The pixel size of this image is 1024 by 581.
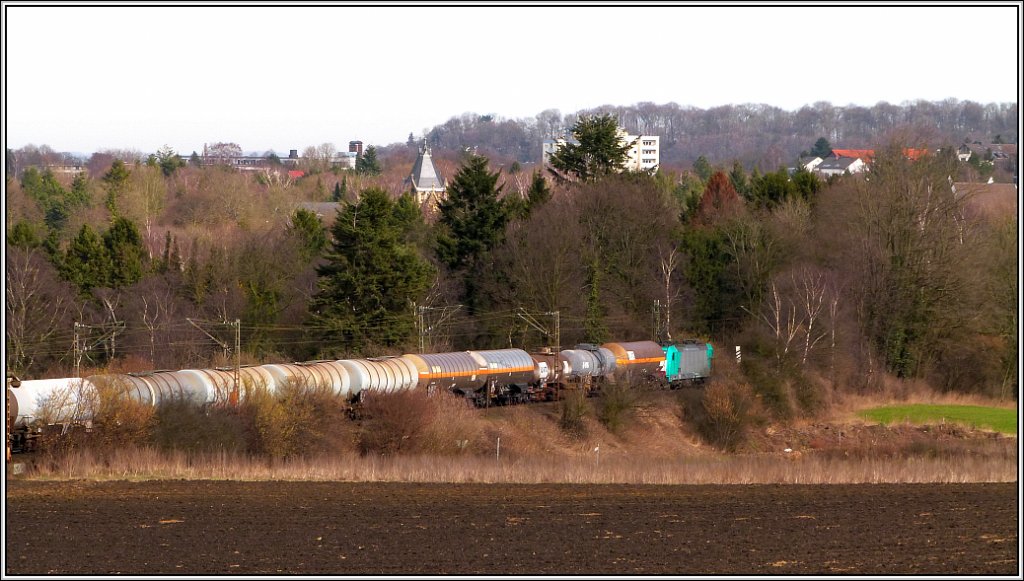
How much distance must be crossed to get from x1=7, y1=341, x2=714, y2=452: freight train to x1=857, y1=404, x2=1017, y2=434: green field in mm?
8458

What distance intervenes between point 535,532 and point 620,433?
83.2 ft

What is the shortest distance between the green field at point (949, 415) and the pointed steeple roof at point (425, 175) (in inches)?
2983

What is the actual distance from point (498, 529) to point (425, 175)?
358 ft

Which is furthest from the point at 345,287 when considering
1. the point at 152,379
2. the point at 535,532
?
the point at 535,532

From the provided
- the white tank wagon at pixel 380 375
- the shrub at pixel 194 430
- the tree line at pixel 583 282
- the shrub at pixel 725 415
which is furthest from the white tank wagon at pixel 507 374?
the shrub at pixel 194 430

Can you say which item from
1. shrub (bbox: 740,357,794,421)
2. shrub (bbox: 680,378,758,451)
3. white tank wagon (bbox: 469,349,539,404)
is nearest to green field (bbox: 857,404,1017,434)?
shrub (bbox: 740,357,794,421)

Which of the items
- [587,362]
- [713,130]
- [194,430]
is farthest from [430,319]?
[713,130]

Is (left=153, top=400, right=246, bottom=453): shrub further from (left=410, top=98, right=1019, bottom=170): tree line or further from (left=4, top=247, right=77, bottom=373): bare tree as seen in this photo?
(left=410, top=98, right=1019, bottom=170): tree line

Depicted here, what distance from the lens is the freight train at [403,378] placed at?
3134cm

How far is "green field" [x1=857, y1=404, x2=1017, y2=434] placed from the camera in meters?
48.8

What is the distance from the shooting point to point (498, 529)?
21719 millimetres

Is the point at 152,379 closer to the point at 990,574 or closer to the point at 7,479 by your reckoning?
the point at 7,479

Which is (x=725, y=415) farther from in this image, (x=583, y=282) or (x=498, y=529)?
(x=498, y=529)

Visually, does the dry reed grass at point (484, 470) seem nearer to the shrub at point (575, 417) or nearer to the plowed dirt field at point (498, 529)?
the plowed dirt field at point (498, 529)
